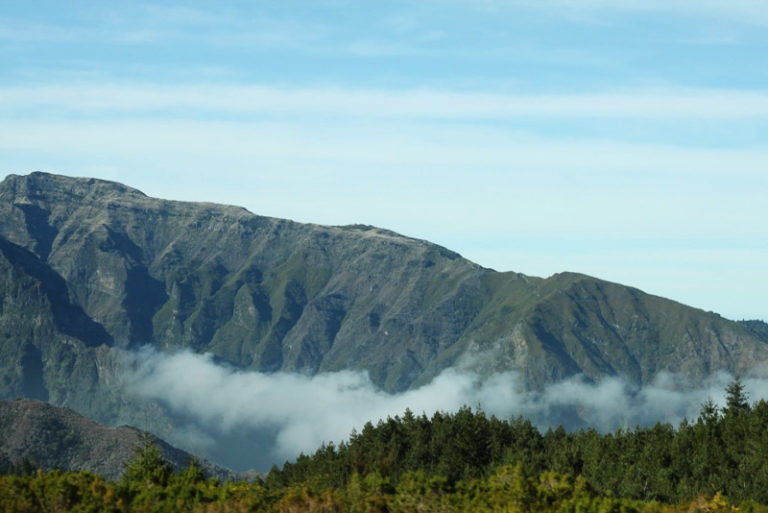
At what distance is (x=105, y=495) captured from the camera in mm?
132250

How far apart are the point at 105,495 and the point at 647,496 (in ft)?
276

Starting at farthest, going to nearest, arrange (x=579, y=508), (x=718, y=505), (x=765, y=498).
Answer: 1. (x=765, y=498)
2. (x=718, y=505)
3. (x=579, y=508)

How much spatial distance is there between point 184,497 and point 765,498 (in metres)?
88.2

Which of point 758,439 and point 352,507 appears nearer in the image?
point 352,507

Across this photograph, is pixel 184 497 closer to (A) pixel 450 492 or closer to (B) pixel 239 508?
(B) pixel 239 508

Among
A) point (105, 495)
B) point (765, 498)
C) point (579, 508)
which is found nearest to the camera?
point (579, 508)

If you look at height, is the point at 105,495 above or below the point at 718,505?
below

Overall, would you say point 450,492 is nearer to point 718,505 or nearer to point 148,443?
point 718,505

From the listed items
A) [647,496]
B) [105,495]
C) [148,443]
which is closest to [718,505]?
[647,496]

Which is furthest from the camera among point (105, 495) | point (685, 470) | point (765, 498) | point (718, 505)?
point (685, 470)

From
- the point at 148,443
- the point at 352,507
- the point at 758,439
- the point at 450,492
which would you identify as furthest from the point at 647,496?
the point at 148,443

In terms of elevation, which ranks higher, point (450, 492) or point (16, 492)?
point (450, 492)

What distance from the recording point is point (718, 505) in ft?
399

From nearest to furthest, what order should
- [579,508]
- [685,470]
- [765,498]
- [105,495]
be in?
[579,508] < [105,495] < [765,498] < [685,470]
